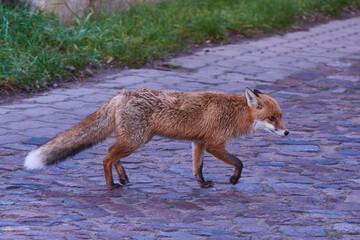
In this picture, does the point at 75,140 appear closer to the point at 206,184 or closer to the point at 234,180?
the point at 206,184

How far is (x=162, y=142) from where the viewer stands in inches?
249

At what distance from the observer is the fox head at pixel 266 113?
502 centimetres

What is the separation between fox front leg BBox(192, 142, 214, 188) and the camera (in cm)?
497

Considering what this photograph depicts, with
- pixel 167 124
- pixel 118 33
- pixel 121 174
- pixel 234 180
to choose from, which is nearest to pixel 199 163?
pixel 234 180

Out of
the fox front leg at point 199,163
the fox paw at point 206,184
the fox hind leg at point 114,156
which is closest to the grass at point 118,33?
the fox hind leg at point 114,156

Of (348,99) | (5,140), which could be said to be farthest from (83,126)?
(348,99)

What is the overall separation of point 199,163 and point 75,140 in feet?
3.56

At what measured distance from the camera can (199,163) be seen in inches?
199

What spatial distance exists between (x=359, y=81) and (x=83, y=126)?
5717 millimetres

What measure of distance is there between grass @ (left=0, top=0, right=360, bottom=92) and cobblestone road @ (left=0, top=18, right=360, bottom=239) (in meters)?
0.55

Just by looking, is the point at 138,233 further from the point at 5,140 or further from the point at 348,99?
the point at 348,99

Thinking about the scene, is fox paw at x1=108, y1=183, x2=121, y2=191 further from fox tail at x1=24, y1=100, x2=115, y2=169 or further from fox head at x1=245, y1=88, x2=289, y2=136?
fox head at x1=245, y1=88, x2=289, y2=136

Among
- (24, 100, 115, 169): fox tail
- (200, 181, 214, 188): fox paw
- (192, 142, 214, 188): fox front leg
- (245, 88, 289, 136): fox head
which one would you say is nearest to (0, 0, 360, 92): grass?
(24, 100, 115, 169): fox tail

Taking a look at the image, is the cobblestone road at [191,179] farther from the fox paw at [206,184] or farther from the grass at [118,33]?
the grass at [118,33]
